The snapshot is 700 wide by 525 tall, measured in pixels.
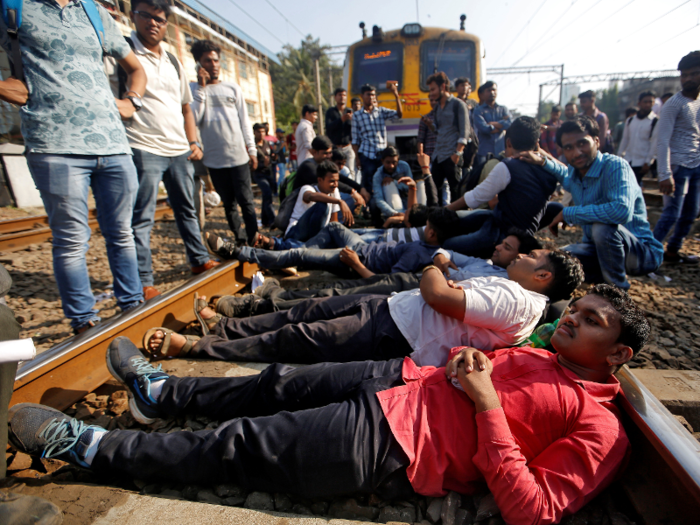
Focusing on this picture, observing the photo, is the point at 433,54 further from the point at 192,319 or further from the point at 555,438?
the point at 555,438

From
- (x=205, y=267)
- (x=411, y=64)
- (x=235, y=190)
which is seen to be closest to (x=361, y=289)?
(x=205, y=267)

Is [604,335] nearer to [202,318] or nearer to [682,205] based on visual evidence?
[202,318]

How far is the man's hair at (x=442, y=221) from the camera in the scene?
3.54m

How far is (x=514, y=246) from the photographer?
2664 mm

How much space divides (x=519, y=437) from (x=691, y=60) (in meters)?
4.42

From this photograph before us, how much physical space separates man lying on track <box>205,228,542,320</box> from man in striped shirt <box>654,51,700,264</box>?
2527 mm

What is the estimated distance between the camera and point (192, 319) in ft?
9.06

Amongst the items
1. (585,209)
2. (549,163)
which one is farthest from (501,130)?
(585,209)

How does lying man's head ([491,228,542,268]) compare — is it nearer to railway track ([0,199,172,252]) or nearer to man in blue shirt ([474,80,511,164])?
man in blue shirt ([474,80,511,164])

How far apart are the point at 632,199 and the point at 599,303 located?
2.08 metres

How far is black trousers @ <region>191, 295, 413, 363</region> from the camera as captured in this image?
2.11m

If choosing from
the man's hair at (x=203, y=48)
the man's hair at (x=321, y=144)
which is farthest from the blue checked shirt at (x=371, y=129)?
the man's hair at (x=203, y=48)

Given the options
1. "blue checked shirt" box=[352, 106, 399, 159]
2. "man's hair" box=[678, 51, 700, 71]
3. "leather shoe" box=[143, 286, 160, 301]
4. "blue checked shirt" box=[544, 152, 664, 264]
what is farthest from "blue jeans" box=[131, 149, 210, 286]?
"man's hair" box=[678, 51, 700, 71]

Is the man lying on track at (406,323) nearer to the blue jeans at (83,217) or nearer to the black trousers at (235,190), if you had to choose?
the blue jeans at (83,217)
